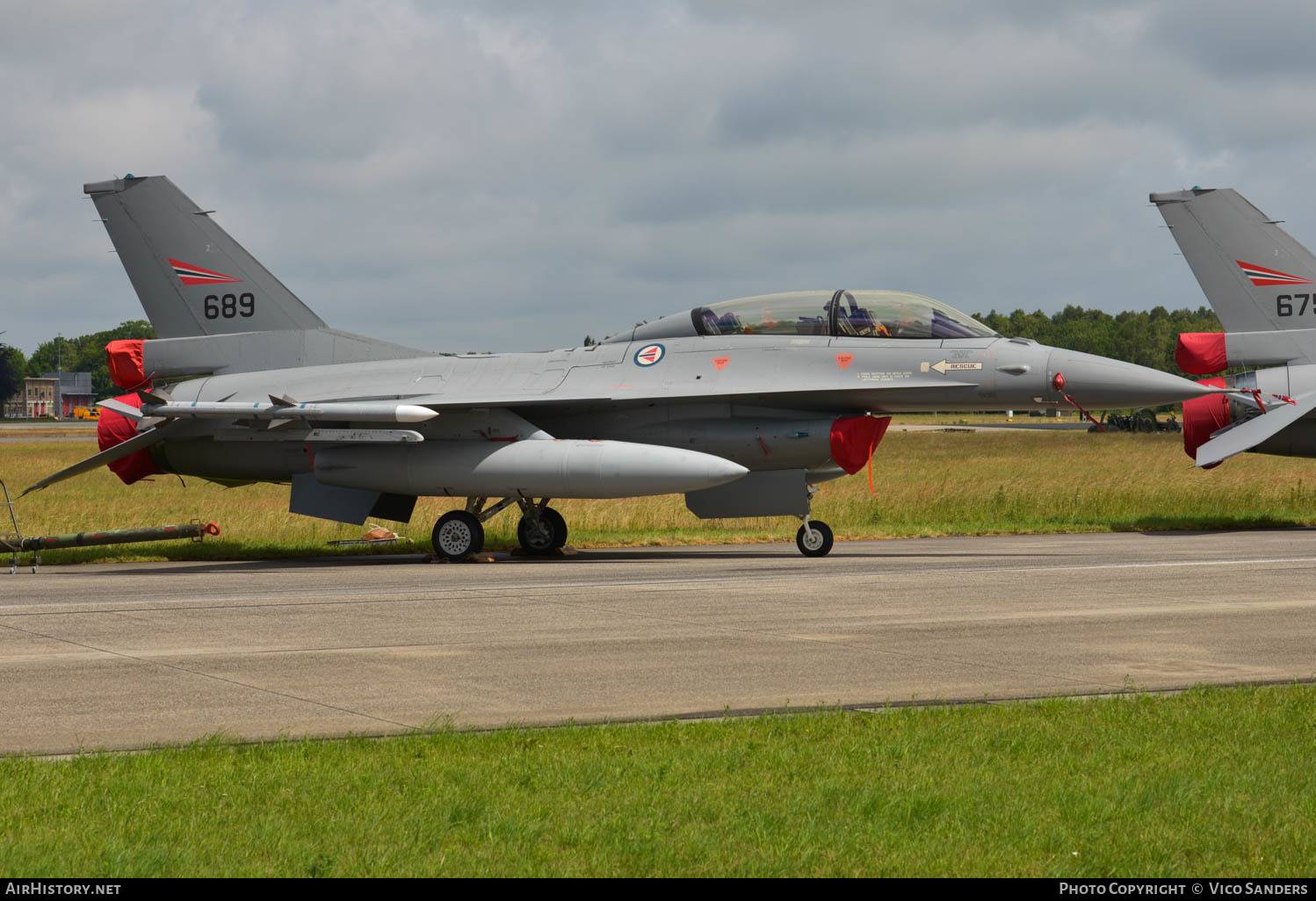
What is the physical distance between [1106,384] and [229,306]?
12.7m

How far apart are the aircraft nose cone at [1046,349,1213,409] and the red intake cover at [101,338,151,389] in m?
13.3

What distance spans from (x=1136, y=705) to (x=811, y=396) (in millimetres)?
10338

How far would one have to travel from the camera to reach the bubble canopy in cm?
1716

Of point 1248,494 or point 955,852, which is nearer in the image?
point 955,852

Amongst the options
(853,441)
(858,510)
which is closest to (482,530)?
(853,441)

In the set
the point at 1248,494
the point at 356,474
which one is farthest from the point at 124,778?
the point at 1248,494

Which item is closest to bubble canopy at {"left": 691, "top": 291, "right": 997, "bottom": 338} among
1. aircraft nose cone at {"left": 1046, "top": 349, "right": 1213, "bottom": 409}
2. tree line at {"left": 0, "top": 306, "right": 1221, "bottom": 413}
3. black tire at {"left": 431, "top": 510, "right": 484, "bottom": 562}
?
aircraft nose cone at {"left": 1046, "top": 349, "right": 1213, "bottom": 409}

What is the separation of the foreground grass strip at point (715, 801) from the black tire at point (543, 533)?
1192cm

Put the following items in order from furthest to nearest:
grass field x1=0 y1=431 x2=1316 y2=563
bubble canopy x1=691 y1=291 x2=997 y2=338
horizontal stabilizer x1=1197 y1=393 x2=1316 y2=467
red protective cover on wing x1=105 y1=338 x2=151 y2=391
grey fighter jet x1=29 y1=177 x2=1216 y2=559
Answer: grass field x1=0 y1=431 x2=1316 y2=563 → horizontal stabilizer x1=1197 y1=393 x2=1316 y2=467 → red protective cover on wing x1=105 y1=338 x2=151 y2=391 → bubble canopy x1=691 y1=291 x2=997 y2=338 → grey fighter jet x1=29 y1=177 x2=1216 y2=559

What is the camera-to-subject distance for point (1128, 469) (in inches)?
1443

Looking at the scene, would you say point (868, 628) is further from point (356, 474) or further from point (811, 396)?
point (356, 474)

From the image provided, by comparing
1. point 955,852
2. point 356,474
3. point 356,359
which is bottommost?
point 955,852

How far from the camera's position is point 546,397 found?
17.8 m

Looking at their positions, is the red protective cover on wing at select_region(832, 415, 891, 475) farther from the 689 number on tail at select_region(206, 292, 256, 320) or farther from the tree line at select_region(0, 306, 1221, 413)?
the tree line at select_region(0, 306, 1221, 413)
